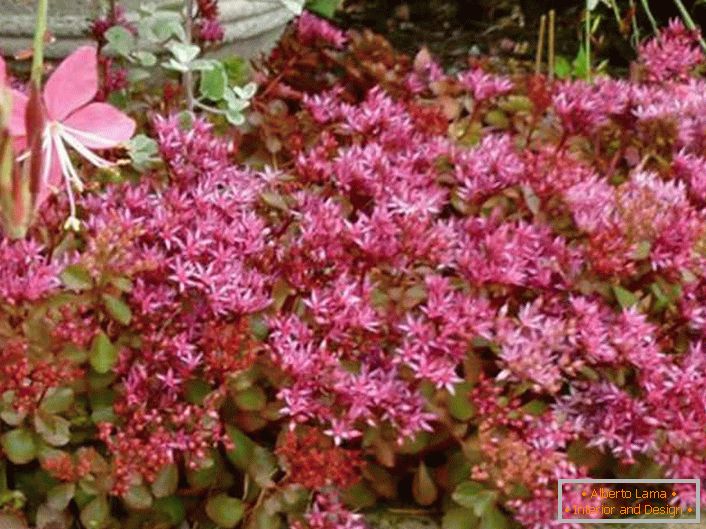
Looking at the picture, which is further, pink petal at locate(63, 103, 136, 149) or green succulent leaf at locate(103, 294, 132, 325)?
green succulent leaf at locate(103, 294, 132, 325)

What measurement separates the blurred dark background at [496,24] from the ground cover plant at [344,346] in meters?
1.91

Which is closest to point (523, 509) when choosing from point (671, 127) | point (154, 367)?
point (154, 367)

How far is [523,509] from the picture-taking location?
1608 millimetres

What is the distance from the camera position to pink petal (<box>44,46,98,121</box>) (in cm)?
85

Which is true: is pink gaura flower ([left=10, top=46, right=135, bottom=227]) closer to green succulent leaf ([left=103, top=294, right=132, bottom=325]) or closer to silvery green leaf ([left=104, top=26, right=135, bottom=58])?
green succulent leaf ([left=103, top=294, right=132, bottom=325])

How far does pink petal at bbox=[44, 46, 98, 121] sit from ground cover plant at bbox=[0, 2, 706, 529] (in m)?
0.57

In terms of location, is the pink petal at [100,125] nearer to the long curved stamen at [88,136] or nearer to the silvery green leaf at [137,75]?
the long curved stamen at [88,136]

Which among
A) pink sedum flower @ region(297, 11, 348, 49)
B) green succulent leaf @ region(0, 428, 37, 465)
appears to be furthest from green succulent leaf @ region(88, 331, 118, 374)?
pink sedum flower @ region(297, 11, 348, 49)

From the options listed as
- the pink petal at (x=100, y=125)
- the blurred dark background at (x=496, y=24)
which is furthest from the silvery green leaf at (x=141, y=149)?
the blurred dark background at (x=496, y=24)

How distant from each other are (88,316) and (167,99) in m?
0.66

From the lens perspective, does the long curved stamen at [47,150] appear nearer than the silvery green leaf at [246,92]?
Yes

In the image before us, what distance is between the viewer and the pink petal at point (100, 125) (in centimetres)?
91

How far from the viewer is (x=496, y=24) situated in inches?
167

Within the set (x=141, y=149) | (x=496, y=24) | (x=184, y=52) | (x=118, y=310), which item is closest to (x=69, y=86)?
(x=118, y=310)
